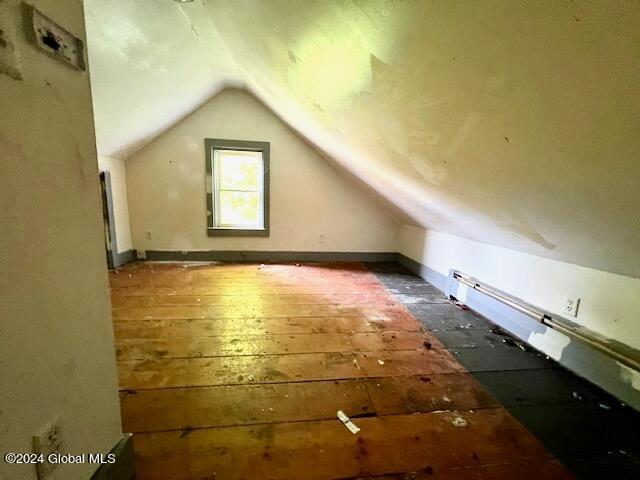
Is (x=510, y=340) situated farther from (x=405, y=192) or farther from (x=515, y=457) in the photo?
(x=405, y=192)

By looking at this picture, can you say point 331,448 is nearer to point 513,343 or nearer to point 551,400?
point 551,400

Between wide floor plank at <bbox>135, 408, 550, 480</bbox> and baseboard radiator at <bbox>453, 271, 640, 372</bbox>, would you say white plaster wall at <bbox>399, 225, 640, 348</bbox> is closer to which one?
baseboard radiator at <bbox>453, 271, 640, 372</bbox>

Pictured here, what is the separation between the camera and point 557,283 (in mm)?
1687

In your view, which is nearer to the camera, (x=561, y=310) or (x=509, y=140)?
(x=509, y=140)

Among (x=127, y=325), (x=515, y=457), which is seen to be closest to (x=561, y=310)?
(x=515, y=457)

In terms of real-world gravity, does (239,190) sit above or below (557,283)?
above

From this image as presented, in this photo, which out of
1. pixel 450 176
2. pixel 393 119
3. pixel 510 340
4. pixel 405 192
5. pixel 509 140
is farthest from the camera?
pixel 405 192

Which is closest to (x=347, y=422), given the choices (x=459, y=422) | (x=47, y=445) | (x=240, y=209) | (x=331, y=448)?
(x=331, y=448)

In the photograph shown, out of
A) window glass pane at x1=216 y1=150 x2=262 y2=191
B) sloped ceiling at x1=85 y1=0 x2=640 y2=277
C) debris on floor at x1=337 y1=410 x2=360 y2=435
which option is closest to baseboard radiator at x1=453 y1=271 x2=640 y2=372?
sloped ceiling at x1=85 y1=0 x2=640 y2=277

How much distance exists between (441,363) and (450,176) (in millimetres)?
1074

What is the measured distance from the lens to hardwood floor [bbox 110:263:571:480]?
0.99 metres

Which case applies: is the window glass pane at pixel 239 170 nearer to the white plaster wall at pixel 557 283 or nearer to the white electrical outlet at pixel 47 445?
the white plaster wall at pixel 557 283

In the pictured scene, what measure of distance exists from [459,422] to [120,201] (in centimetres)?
392

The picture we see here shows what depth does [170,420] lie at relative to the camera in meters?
1.15
